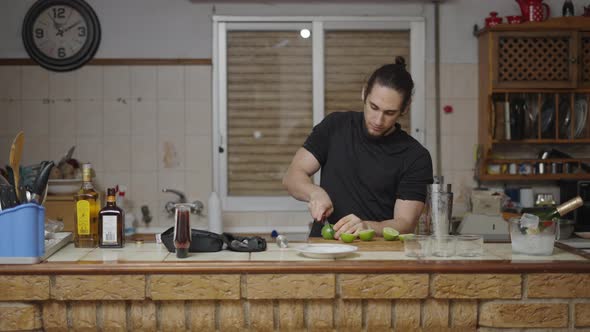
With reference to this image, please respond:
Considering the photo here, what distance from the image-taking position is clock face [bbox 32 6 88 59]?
16.6 ft

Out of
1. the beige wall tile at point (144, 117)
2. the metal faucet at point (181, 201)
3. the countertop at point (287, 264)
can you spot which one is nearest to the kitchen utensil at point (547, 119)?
the metal faucet at point (181, 201)

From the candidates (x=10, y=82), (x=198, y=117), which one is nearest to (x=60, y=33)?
(x=10, y=82)

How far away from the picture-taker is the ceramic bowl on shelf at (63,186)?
15.6 ft

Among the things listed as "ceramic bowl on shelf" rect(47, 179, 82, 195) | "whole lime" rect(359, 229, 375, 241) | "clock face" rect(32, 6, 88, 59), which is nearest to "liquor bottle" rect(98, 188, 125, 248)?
"whole lime" rect(359, 229, 375, 241)

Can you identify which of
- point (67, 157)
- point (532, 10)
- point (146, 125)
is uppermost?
point (532, 10)

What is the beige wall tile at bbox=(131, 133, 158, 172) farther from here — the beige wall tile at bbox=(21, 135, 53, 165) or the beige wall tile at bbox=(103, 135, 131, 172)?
the beige wall tile at bbox=(21, 135, 53, 165)

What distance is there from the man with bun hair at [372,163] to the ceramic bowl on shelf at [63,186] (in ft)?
6.37

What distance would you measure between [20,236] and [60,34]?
10.1 feet

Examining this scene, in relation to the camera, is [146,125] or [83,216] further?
[146,125]

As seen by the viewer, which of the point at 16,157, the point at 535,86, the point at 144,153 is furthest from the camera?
the point at 144,153

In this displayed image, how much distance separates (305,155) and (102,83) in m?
2.27

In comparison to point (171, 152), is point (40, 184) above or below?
below

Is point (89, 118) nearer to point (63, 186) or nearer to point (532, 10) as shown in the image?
point (63, 186)

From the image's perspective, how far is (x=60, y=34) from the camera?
16.6ft
